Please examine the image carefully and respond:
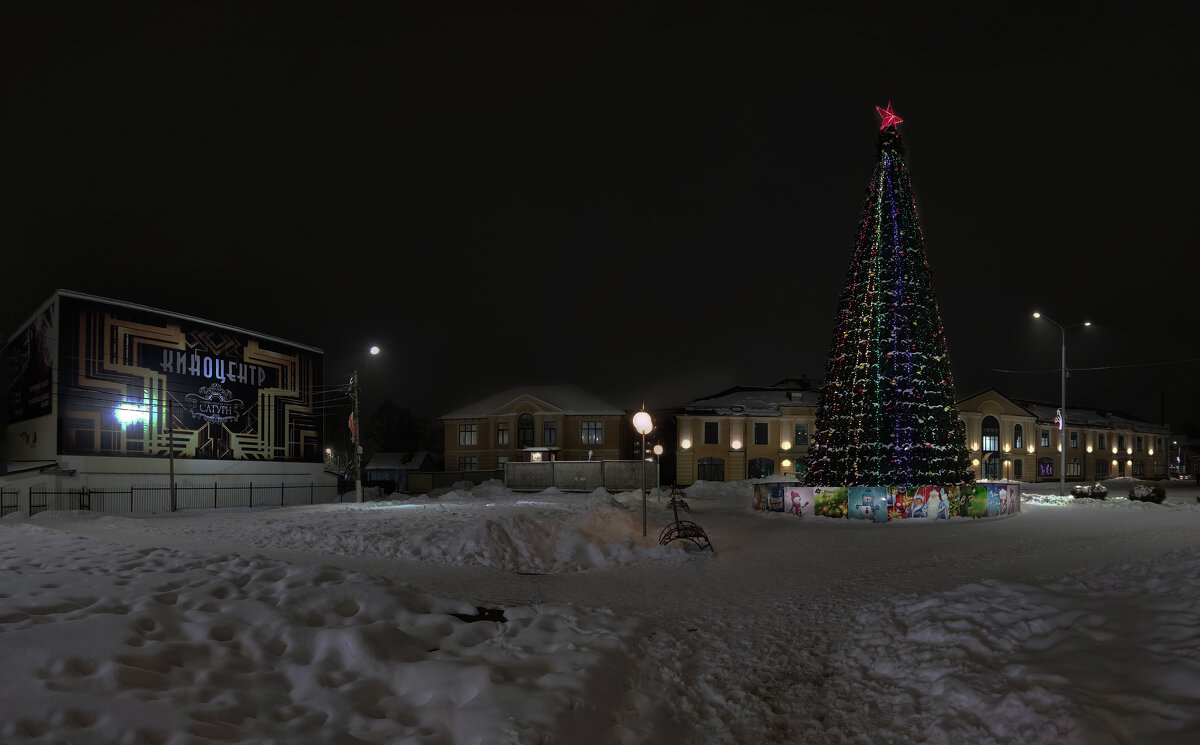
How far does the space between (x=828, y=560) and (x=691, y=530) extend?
3.00m

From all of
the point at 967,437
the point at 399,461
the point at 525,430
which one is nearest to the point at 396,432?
the point at 399,461

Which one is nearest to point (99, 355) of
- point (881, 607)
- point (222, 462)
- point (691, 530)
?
point (222, 462)

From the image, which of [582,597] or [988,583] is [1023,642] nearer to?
[988,583]

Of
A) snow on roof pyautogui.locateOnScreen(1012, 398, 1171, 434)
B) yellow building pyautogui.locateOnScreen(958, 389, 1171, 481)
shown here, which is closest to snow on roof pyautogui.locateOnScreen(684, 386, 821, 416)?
yellow building pyautogui.locateOnScreen(958, 389, 1171, 481)

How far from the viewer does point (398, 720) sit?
509 centimetres

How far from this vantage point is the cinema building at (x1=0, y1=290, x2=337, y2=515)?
32.4 m

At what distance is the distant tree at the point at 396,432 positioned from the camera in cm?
8900

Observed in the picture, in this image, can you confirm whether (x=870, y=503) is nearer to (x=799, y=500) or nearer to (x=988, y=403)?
(x=799, y=500)

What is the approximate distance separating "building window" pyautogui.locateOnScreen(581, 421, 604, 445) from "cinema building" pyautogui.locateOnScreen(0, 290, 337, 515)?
19145 millimetres

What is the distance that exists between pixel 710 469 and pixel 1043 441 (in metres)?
33.9

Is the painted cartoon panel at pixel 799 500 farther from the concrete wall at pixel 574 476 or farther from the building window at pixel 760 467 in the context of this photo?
the building window at pixel 760 467

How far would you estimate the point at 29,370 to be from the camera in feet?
121

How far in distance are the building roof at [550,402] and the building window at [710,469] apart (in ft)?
24.4

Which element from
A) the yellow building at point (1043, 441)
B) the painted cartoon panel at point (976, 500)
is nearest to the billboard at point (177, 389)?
the painted cartoon panel at point (976, 500)
